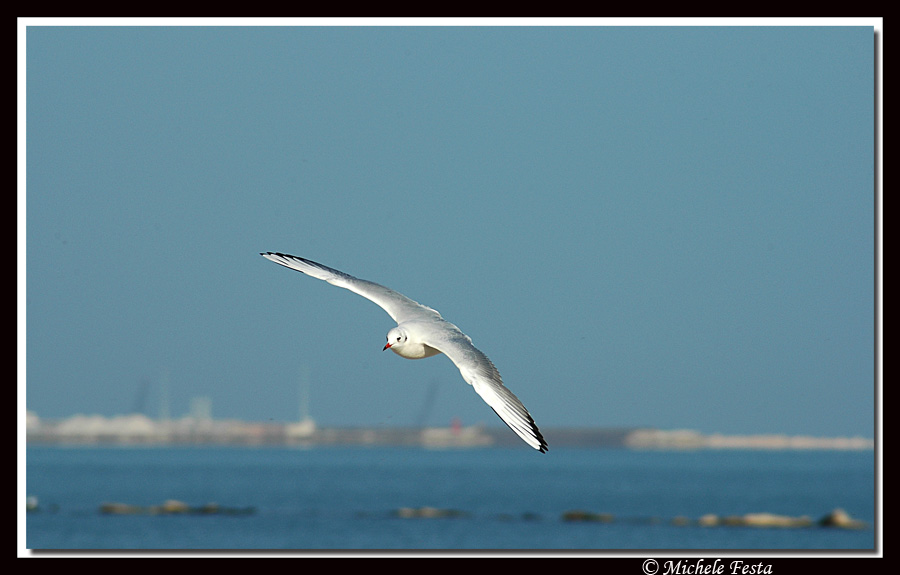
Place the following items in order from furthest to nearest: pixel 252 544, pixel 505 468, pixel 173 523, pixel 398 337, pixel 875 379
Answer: pixel 505 468
pixel 173 523
pixel 252 544
pixel 875 379
pixel 398 337

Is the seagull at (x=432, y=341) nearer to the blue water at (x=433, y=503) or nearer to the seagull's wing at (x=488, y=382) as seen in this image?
the seagull's wing at (x=488, y=382)

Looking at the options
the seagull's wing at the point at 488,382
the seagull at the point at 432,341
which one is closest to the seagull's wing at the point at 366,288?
the seagull at the point at 432,341

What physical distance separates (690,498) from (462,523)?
21840 millimetres

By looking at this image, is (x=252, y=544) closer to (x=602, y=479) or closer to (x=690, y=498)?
(x=690, y=498)

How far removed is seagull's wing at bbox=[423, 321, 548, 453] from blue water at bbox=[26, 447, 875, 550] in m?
27.4

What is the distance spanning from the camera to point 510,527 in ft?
143

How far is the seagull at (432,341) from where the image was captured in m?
8.71

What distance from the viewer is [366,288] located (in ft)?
37.1

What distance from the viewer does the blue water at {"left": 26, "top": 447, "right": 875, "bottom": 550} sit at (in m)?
38.7

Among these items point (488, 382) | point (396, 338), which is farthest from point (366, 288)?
point (488, 382)

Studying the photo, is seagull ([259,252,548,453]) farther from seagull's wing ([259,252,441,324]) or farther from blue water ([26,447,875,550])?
blue water ([26,447,875,550])

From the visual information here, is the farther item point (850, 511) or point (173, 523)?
point (850, 511)

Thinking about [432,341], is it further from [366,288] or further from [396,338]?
[366,288]

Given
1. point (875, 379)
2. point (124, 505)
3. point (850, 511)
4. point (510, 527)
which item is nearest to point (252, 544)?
point (510, 527)
